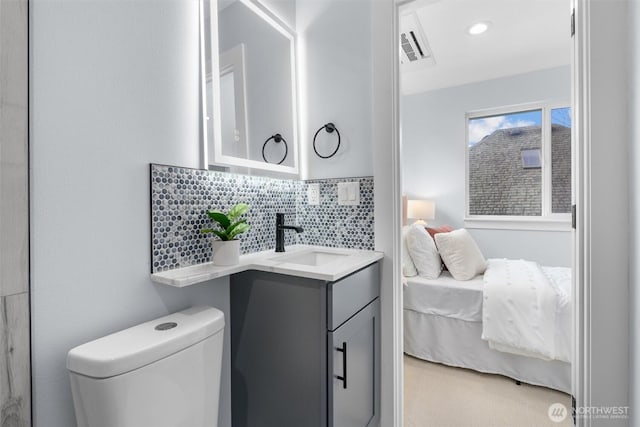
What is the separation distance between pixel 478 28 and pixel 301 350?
2761 millimetres

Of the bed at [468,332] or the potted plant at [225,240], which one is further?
the bed at [468,332]

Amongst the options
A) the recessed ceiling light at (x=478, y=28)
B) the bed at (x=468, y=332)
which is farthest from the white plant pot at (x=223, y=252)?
the recessed ceiling light at (x=478, y=28)

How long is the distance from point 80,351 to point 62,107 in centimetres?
65

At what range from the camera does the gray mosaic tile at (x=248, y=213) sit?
106 cm

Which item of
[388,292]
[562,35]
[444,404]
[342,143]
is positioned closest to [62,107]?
[342,143]

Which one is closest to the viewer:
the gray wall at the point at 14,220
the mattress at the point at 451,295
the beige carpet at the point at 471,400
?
the gray wall at the point at 14,220

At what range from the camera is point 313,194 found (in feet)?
5.49

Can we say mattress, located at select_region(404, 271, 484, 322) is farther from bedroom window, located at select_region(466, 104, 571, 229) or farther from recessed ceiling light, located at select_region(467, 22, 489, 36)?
recessed ceiling light, located at select_region(467, 22, 489, 36)

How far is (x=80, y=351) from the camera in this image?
0.75 m

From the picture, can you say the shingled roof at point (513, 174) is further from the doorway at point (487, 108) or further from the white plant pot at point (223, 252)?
the white plant pot at point (223, 252)

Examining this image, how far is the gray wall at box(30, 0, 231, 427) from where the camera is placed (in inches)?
30.4

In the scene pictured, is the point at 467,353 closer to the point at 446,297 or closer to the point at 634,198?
the point at 446,297

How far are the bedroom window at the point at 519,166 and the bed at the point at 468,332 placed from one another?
111cm

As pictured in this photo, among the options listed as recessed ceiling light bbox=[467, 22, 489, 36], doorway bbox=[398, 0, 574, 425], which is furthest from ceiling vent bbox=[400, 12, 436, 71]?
recessed ceiling light bbox=[467, 22, 489, 36]
